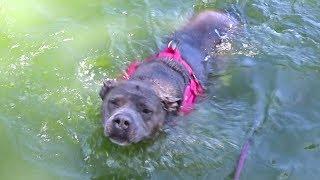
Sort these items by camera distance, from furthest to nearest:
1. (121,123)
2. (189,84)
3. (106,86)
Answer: (189,84) → (106,86) → (121,123)

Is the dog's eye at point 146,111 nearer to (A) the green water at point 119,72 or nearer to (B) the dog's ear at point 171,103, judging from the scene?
(B) the dog's ear at point 171,103

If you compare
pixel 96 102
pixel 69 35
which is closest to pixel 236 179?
pixel 96 102

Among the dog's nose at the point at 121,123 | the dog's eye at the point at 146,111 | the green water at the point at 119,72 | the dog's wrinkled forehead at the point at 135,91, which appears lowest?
the green water at the point at 119,72

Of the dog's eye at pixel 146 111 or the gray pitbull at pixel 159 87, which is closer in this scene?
the gray pitbull at pixel 159 87

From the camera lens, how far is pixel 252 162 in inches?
255

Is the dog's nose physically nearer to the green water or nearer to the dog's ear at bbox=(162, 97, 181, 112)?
the green water

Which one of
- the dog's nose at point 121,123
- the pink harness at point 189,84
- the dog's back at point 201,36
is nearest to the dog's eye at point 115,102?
the dog's nose at point 121,123

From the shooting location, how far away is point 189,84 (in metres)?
7.17

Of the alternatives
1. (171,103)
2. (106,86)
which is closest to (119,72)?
(106,86)

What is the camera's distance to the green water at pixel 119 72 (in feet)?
20.7

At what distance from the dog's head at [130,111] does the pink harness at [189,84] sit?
14.7 inches

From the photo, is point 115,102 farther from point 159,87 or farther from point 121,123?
point 159,87

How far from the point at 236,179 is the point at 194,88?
1582 millimetres

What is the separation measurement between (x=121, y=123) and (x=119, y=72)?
196 cm
